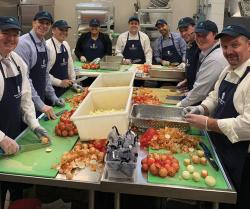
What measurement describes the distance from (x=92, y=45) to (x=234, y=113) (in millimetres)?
4004

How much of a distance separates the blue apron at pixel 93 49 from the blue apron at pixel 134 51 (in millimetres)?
501

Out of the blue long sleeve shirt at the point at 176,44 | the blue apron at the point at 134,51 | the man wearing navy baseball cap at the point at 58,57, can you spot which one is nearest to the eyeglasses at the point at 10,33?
the man wearing navy baseball cap at the point at 58,57

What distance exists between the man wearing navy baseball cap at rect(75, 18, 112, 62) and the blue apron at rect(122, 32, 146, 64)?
35 centimetres

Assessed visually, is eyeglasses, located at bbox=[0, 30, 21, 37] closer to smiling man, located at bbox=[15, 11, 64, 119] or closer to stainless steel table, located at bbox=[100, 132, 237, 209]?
smiling man, located at bbox=[15, 11, 64, 119]

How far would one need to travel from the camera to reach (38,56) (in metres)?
3.00

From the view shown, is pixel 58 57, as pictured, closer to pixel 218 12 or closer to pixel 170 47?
pixel 170 47

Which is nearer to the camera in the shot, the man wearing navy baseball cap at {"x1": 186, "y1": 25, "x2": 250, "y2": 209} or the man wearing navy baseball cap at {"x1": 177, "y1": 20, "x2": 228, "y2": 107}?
the man wearing navy baseball cap at {"x1": 186, "y1": 25, "x2": 250, "y2": 209}

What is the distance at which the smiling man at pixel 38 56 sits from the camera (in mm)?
2918

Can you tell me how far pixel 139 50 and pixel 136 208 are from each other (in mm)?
3669

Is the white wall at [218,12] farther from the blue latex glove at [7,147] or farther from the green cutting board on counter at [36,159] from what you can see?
the blue latex glove at [7,147]

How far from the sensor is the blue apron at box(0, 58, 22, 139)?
6.91 feet

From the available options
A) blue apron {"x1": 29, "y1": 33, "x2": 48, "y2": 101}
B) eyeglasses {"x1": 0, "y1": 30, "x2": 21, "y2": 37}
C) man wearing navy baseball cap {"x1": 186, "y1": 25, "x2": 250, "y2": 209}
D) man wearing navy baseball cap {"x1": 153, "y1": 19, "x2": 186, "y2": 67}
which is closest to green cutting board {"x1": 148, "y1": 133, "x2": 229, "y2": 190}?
man wearing navy baseball cap {"x1": 186, "y1": 25, "x2": 250, "y2": 209}

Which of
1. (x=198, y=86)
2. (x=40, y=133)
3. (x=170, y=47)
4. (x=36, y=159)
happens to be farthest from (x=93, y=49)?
(x=36, y=159)

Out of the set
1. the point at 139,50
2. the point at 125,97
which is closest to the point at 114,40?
the point at 139,50
